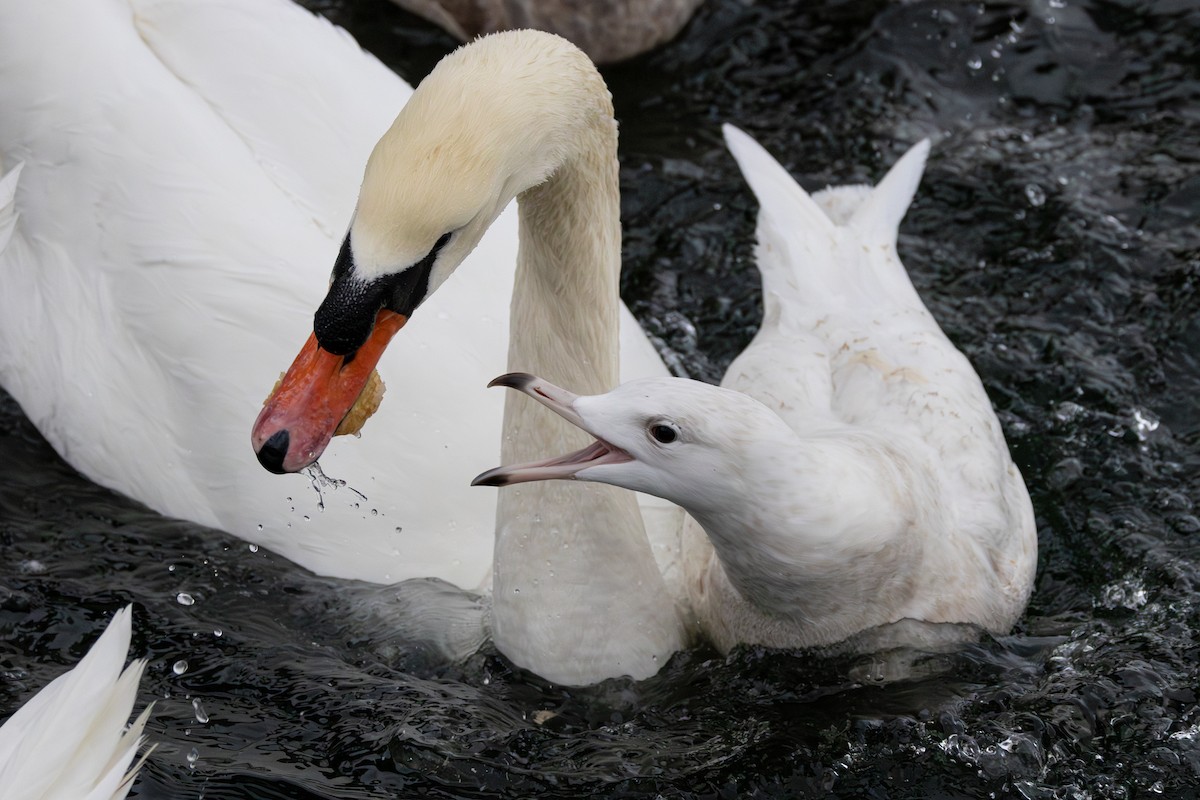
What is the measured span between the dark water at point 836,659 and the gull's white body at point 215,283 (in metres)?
0.24

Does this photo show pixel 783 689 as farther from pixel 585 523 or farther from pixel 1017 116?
pixel 1017 116

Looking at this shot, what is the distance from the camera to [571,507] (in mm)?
3998

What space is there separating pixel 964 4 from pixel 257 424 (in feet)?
16.2

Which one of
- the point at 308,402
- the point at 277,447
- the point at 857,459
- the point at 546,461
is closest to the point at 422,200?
the point at 308,402

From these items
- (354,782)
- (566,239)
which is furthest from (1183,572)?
(354,782)

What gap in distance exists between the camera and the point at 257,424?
3285 mm

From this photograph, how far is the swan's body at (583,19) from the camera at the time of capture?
677 cm

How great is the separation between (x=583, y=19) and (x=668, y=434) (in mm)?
3766

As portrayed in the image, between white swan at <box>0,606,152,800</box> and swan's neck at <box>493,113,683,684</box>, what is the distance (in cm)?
108

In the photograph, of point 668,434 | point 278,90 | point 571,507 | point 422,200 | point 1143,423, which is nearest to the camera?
point 422,200

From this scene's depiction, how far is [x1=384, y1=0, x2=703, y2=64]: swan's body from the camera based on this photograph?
22.2ft

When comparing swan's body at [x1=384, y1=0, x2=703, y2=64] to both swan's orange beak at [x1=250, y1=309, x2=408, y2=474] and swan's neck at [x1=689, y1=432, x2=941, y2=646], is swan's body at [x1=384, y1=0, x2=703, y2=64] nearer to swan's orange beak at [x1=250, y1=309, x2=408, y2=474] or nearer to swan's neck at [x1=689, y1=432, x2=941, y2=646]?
swan's neck at [x1=689, y1=432, x2=941, y2=646]

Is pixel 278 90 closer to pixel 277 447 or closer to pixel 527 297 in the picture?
pixel 527 297

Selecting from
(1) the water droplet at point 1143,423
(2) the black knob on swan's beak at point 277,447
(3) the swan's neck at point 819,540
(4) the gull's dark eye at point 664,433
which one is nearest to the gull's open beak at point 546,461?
(4) the gull's dark eye at point 664,433
